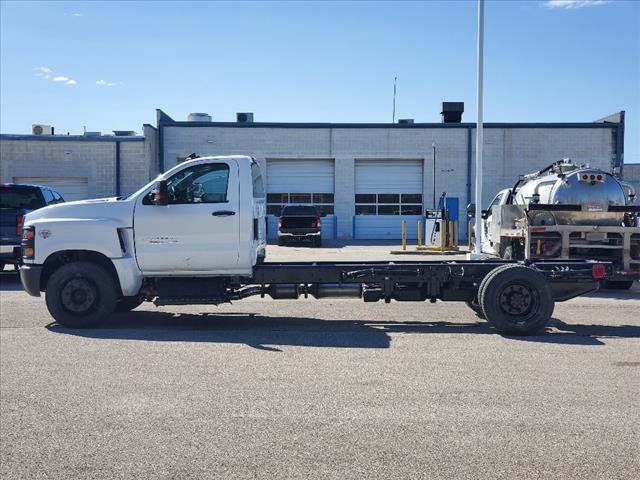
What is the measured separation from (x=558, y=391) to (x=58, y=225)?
671 cm

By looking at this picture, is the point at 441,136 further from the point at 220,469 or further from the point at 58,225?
the point at 220,469

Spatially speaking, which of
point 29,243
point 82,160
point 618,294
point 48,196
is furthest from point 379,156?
point 29,243

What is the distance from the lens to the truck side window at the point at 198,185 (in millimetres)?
8789

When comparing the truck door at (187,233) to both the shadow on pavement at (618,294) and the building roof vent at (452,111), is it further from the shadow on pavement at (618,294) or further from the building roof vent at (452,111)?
the building roof vent at (452,111)

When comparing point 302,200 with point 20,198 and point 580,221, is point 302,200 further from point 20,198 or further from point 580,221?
point 580,221

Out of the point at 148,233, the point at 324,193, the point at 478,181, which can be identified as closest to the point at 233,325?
the point at 148,233

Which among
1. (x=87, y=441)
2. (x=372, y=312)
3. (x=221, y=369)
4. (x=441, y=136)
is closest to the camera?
(x=87, y=441)

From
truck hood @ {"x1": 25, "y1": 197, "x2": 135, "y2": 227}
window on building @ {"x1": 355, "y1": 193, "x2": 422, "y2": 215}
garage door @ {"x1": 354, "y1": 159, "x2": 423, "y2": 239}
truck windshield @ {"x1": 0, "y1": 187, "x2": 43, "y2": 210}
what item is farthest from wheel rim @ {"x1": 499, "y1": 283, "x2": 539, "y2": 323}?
window on building @ {"x1": 355, "y1": 193, "x2": 422, "y2": 215}

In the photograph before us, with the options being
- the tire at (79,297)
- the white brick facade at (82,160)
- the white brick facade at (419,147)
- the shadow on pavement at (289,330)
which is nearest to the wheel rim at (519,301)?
the shadow on pavement at (289,330)

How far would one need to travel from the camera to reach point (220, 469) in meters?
4.18

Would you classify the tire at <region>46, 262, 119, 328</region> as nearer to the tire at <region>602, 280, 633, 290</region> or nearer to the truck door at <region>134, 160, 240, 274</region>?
the truck door at <region>134, 160, 240, 274</region>

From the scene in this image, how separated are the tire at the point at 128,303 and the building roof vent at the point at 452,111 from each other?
26.8m

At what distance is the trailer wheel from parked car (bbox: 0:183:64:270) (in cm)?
1032

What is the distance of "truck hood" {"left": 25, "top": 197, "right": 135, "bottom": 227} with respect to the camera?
28.7 feet
